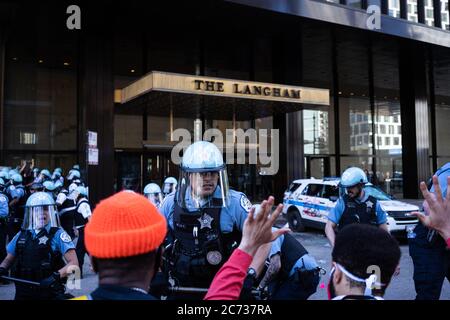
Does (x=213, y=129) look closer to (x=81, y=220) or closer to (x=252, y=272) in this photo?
(x=81, y=220)

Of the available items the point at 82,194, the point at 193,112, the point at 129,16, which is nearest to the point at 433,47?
the point at 193,112

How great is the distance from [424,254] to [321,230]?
9072 millimetres

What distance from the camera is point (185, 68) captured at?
834 inches

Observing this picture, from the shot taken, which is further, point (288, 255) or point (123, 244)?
point (288, 255)

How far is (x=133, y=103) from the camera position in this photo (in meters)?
15.6

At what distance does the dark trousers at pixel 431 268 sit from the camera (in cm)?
412

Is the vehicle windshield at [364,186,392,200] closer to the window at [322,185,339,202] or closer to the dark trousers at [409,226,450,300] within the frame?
the window at [322,185,339,202]

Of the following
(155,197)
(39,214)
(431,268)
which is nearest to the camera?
(431,268)

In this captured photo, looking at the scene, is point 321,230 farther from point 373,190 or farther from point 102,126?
point 102,126

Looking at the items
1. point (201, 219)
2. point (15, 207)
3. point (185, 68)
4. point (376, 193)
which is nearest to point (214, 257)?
point (201, 219)

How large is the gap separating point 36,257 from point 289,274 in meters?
2.39

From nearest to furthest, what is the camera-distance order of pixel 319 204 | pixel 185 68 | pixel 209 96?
pixel 319 204 < pixel 209 96 < pixel 185 68

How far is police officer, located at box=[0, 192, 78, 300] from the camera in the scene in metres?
3.67

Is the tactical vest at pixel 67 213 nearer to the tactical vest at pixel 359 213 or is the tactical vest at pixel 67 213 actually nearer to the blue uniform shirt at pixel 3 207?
the blue uniform shirt at pixel 3 207
